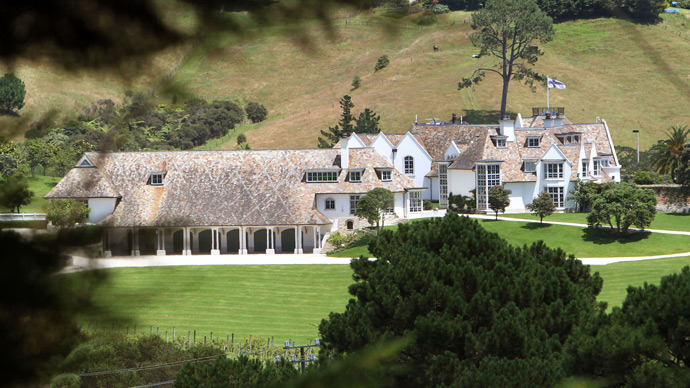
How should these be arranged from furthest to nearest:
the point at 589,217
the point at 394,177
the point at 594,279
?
the point at 394,177 → the point at 589,217 → the point at 594,279

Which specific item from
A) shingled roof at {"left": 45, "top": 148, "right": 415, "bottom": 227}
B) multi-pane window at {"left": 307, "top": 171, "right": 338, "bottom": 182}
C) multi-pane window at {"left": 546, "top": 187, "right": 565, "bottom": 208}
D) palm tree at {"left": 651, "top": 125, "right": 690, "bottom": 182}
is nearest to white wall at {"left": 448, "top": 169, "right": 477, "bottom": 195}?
shingled roof at {"left": 45, "top": 148, "right": 415, "bottom": 227}

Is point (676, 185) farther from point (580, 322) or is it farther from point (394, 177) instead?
point (580, 322)

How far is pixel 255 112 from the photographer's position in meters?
104

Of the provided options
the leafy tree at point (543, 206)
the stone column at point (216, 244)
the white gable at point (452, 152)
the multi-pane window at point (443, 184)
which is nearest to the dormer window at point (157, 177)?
the stone column at point (216, 244)

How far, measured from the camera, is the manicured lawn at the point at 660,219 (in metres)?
53.5

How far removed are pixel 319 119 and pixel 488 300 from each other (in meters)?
80.9

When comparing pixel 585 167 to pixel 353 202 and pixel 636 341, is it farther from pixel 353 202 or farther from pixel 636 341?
pixel 636 341

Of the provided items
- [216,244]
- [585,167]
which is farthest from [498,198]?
[216,244]

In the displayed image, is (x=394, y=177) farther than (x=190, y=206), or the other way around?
(x=394, y=177)

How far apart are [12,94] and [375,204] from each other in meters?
49.5

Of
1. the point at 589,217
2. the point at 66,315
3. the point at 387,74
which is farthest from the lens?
the point at 387,74

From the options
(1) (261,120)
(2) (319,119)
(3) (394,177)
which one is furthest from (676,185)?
(1) (261,120)

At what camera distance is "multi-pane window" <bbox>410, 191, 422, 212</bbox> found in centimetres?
6059

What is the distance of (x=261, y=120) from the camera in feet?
347
